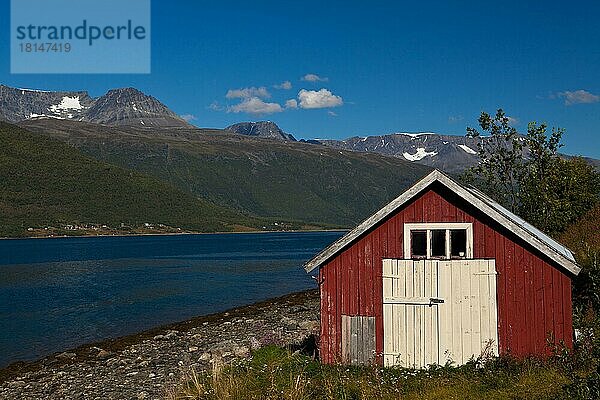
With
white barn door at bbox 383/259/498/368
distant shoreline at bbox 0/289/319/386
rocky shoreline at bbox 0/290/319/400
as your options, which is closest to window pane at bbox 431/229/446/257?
white barn door at bbox 383/259/498/368

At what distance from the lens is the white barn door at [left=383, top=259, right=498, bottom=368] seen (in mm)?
19688

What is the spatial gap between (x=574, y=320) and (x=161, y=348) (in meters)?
21.7

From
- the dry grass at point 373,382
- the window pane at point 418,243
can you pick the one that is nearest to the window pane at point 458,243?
the window pane at point 418,243

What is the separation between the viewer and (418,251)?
816 inches

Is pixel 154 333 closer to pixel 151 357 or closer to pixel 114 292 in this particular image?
pixel 151 357

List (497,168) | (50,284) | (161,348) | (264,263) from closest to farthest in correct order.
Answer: (161,348), (497,168), (50,284), (264,263)

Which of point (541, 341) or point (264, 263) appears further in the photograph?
point (264, 263)

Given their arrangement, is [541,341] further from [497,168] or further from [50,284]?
[50,284]

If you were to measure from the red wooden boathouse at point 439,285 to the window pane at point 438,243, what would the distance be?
8cm

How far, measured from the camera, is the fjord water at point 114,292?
4591 centimetres

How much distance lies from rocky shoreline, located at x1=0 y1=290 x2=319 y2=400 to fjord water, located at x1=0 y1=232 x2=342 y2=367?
3.93m

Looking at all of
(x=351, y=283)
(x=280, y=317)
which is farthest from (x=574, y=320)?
(x=280, y=317)

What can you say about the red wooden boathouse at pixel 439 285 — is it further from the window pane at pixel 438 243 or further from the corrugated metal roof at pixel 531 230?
the corrugated metal roof at pixel 531 230

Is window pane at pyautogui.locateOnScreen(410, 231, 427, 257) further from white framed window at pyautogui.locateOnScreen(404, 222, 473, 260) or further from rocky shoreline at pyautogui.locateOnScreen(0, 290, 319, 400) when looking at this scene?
rocky shoreline at pyautogui.locateOnScreen(0, 290, 319, 400)
